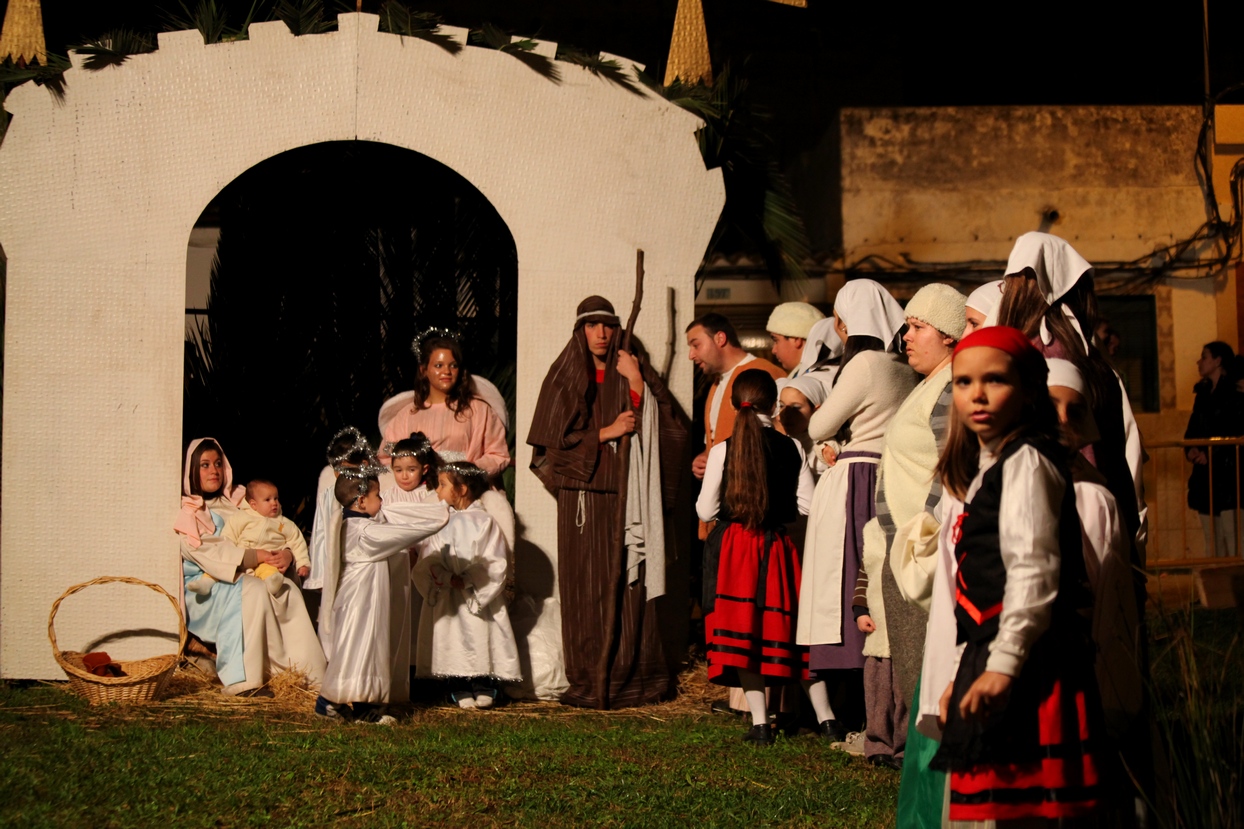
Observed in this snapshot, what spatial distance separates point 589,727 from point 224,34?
425 centimetres

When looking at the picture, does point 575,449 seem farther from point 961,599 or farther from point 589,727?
point 961,599

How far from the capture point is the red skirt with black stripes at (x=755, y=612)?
6.10 meters

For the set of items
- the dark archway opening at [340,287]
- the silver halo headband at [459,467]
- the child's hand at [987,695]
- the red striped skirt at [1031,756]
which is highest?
the dark archway opening at [340,287]

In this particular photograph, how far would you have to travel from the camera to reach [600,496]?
7.45 metres

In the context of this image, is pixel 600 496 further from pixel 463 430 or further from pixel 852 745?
pixel 852 745

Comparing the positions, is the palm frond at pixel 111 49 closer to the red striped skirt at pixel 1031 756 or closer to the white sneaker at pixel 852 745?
the white sneaker at pixel 852 745

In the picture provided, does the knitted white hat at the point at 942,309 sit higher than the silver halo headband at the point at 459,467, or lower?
higher

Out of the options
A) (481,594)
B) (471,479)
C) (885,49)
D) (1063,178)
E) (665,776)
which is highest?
(885,49)

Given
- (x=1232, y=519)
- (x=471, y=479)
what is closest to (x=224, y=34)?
(x=471, y=479)

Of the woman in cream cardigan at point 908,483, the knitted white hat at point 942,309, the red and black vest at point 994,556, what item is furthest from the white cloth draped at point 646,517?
the red and black vest at point 994,556

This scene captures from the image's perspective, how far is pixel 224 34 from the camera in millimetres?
7762

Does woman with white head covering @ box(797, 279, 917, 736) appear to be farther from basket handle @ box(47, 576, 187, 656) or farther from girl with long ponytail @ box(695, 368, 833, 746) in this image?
basket handle @ box(47, 576, 187, 656)

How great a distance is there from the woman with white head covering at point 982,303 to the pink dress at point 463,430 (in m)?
3.50

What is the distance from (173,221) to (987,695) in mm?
5834
